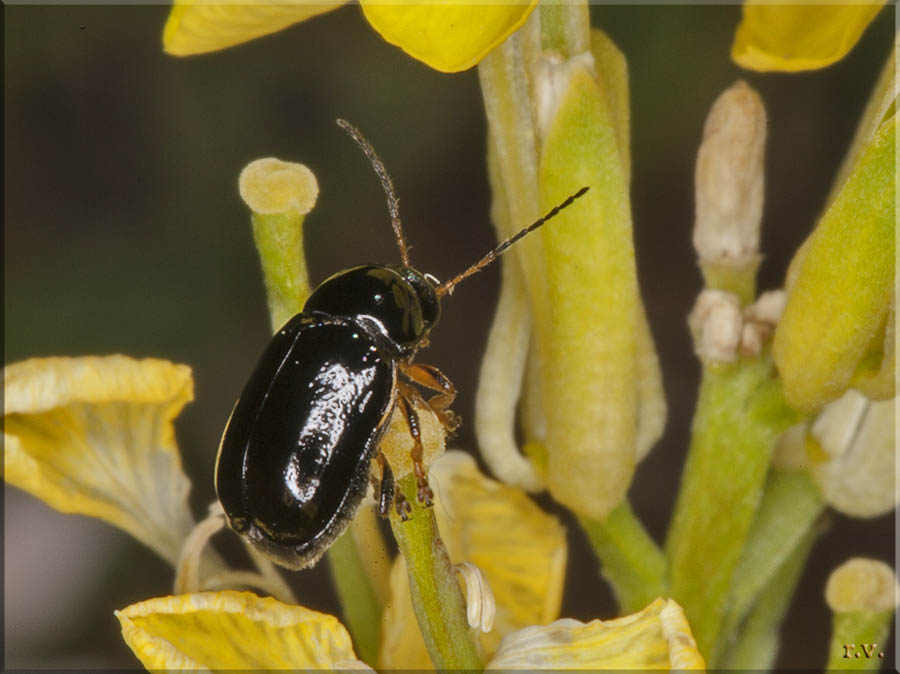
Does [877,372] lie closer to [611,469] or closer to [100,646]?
[611,469]

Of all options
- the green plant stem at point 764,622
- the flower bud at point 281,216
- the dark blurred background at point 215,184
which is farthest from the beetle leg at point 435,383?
the dark blurred background at point 215,184

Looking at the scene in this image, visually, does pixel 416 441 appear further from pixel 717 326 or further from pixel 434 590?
pixel 717 326

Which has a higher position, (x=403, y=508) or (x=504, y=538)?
(x=403, y=508)

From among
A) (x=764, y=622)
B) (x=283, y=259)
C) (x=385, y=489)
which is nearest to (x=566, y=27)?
(x=283, y=259)

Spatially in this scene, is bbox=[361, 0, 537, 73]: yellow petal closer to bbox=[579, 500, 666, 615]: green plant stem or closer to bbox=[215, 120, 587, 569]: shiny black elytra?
bbox=[215, 120, 587, 569]: shiny black elytra

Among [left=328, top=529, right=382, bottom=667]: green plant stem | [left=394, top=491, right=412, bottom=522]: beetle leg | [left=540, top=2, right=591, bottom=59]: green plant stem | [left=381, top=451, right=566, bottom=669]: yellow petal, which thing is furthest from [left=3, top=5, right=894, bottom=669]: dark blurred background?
[left=394, top=491, right=412, bottom=522]: beetle leg

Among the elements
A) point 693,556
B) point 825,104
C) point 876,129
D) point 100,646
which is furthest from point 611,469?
point 825,104

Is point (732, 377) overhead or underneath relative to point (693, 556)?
overhead
